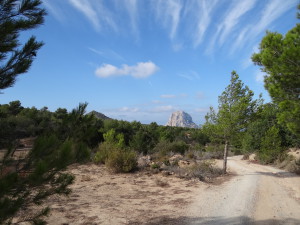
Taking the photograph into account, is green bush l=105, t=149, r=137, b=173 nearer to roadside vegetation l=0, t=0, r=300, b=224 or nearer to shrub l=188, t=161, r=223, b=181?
roadside vegetation l=0, t=0, r=300, b=224

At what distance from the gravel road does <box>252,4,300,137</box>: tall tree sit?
2718mm

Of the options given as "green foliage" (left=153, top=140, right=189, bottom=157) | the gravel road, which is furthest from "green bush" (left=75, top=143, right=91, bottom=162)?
"green foliage" (left=153, top=140, right=189, bottom=157)

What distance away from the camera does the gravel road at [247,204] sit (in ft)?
21.9

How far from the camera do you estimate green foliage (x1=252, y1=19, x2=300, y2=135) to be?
24.4 feet

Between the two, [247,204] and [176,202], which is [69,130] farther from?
[247,204]

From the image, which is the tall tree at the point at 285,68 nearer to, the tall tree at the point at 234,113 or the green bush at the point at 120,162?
the tall tree at the point at 234,113

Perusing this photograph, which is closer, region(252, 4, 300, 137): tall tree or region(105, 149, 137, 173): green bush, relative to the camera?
region(252, 4, 300, 137): tall tree

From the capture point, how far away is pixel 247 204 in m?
8.05

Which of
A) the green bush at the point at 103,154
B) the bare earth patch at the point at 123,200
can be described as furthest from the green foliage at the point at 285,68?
the green bush at the point at 103,154

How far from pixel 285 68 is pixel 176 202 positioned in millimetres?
5324

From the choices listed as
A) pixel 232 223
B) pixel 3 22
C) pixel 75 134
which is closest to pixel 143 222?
pixel 232 223

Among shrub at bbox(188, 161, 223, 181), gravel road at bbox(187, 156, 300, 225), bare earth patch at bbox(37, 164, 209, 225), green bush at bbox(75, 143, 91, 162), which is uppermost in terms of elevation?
green bush at bbox(75, 143, 91, 162)

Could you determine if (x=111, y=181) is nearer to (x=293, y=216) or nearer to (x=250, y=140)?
(x=293, y=216)

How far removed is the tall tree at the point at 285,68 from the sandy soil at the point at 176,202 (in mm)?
3019
